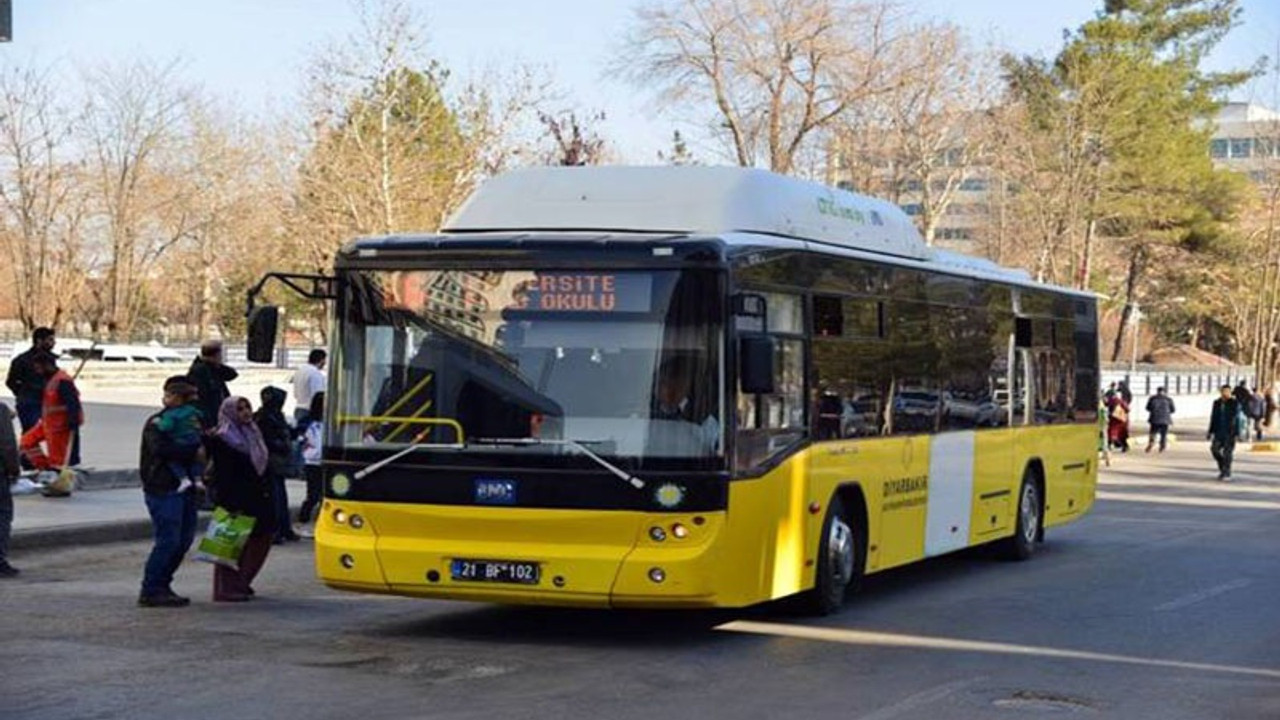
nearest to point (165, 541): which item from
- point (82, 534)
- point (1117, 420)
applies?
point (82, 534)

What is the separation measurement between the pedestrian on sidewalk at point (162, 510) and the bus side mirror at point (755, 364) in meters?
4.17

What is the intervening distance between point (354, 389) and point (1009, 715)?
180 inches

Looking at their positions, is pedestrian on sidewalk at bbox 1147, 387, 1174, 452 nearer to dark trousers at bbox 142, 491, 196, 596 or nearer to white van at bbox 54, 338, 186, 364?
white van at bbox 54, 338, 186, 364

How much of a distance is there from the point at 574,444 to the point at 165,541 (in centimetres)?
350

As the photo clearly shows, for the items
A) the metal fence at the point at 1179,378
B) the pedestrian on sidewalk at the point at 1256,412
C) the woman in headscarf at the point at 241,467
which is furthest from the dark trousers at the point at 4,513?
the metal fence at the point at 1179,378

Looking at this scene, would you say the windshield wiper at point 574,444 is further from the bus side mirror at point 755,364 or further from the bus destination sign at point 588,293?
the bus side mirror at point 755,364

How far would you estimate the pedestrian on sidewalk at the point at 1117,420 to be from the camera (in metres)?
Result: 48.2

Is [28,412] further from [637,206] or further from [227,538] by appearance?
[637,206]

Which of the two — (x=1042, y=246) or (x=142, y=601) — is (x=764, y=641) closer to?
(x=142, y=601)

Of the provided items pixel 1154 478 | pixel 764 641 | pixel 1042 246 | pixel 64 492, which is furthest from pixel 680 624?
pixel 1042 246

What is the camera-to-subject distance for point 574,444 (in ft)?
39.4

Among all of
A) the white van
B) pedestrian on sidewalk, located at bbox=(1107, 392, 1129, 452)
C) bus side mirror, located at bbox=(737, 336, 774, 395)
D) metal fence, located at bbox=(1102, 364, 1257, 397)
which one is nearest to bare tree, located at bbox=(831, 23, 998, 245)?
pedestrian on sidewalk, located at bbox=(1107, 392, 1129, 452)

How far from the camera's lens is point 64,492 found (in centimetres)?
2162

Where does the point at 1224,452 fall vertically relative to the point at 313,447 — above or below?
below
